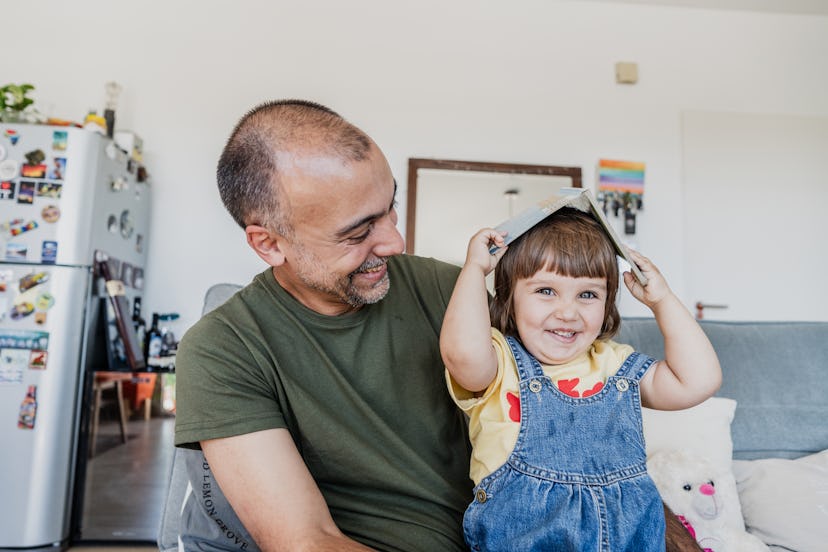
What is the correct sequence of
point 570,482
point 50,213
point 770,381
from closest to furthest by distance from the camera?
point 570,482 < point 770,381 < point 50,213

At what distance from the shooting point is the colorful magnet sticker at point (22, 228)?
2.44 metres

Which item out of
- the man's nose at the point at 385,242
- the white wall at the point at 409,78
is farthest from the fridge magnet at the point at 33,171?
the man's nose at the point at 385,242

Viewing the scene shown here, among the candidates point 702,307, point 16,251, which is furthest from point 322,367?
point 702,307

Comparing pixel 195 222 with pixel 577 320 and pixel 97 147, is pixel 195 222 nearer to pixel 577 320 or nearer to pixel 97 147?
pixel 97 147

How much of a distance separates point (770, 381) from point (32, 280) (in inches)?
110

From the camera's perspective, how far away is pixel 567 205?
3.61 feet

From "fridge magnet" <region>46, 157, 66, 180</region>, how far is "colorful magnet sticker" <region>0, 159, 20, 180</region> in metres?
0.15

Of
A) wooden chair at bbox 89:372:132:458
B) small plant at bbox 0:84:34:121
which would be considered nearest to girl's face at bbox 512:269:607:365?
wooden chair at bbox 89:372:132:458

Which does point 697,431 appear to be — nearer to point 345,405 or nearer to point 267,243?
point 345,405

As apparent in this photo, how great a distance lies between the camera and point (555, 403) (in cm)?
104

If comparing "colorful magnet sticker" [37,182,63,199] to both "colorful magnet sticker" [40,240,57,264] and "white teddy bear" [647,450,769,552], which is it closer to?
"colorful magnet sticker" [40,240,57,264]

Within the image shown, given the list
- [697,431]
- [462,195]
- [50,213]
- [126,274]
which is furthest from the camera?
[462,195]

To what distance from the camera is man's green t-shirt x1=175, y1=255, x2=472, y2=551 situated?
0.98 metres

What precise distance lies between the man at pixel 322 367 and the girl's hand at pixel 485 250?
0.50ft
